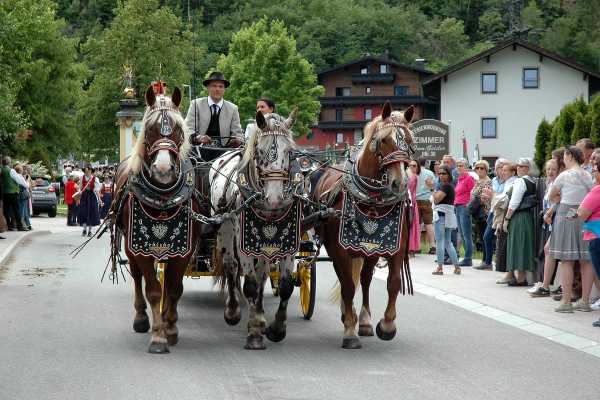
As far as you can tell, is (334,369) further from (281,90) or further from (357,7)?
(357,7)

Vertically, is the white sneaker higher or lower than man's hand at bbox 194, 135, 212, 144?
lower

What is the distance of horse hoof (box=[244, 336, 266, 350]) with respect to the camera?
9320 millimetres

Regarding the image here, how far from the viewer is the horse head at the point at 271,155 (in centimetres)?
896

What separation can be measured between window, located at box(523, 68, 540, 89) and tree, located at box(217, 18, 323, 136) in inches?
760

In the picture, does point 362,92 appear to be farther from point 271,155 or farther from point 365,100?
point 271,155

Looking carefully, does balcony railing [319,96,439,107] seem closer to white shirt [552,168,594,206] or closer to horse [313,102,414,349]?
white shirt [552,168,594,206]

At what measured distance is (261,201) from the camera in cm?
912

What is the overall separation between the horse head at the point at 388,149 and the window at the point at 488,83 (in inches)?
2251

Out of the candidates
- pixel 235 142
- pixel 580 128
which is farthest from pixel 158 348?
pixel 580 128

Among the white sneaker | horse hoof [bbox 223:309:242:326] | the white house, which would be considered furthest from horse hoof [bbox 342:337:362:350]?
the white house

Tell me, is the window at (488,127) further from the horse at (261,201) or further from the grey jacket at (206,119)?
the horse at (261,201)

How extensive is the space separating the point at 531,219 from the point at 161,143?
24.7 feet

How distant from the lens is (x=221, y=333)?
34.1 feet

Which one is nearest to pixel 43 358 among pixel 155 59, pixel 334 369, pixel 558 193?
pixel 334 369
